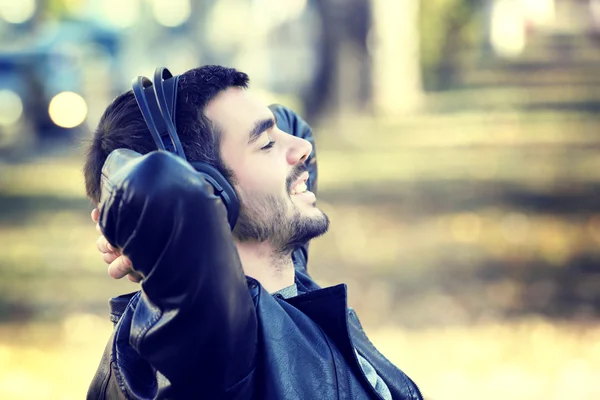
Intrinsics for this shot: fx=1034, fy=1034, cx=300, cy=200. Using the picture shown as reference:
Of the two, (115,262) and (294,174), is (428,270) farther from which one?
(115,262)

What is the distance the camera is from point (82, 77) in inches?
604

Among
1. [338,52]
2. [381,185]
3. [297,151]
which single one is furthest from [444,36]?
[297,151]

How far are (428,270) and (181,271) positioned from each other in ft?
20.8

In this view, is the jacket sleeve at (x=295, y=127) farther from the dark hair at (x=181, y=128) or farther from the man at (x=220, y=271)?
the dark hair at (x=181, y=128)

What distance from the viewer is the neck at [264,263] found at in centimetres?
243

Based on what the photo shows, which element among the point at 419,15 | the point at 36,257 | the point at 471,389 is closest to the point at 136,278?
the point at 471,389

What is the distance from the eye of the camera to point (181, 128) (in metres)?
A: 2.37

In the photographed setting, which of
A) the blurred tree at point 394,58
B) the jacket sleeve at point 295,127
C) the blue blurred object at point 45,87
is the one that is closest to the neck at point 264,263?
the jacket sleeve at point 295,127

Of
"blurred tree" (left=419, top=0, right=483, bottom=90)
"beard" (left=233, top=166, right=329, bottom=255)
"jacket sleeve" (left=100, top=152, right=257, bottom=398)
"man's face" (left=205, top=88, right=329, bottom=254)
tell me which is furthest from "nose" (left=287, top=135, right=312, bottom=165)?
"blurred tree" (left=419, top=0, right=483, bottom=90)

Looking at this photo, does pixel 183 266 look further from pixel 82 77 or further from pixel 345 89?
pixel 345 89

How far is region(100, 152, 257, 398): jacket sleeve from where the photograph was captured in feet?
5.71

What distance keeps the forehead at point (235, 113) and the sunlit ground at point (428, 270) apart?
10.3ft

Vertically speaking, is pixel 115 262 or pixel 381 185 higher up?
pixel 115 262

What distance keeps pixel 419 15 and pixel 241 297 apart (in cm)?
2777
